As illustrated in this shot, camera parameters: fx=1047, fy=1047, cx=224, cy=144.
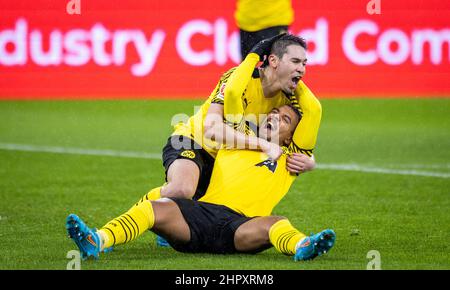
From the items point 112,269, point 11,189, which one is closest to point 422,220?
point 112,269

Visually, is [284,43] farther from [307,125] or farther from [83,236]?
[83,236]

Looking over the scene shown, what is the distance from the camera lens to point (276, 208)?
927 cm

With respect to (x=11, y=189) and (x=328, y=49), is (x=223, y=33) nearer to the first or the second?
(x=328, y=49)

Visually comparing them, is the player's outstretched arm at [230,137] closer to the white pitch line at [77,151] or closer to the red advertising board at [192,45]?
the white pitch line at [77,151]

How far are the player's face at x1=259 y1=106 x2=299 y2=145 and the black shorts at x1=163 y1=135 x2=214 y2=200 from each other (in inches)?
20.4

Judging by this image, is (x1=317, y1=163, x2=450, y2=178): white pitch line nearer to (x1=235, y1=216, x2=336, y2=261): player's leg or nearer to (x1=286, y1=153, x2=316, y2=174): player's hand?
(x1=286, y1=153, x2=316, y2=174): player's hand

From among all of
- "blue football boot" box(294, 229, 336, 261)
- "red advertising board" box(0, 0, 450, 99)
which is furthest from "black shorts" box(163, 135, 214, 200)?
"red advertising board" box(0, 0, 450, 99)

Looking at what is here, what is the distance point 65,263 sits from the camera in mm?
6430

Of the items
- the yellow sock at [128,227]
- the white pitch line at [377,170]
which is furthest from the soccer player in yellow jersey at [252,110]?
the white pitch line at [377,170]

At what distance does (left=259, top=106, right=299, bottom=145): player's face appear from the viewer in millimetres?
7230

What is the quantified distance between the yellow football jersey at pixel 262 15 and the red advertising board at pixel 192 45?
4458 millimetres

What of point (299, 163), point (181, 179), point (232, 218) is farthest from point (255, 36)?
point (232, 218)

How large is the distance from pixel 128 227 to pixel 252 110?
1.48m

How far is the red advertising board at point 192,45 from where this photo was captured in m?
17.1
